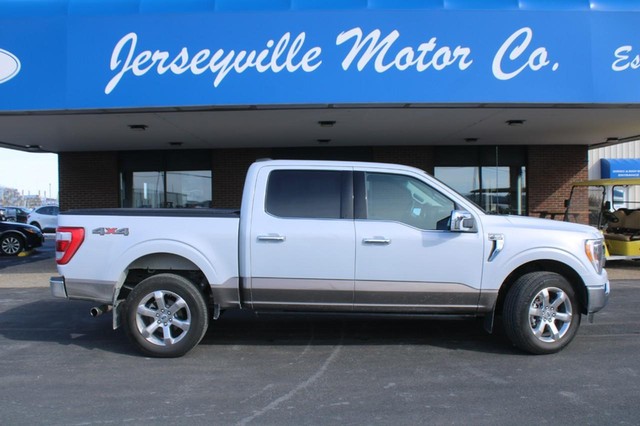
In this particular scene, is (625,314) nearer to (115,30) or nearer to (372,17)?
(372,17)

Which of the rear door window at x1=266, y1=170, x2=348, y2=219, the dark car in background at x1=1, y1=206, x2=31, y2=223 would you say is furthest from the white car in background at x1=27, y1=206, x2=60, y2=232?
the rear door window at x1=266, y1=170, x2=348, y2=219

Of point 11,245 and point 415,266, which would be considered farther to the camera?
point 11,245

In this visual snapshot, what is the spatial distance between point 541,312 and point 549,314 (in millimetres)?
89

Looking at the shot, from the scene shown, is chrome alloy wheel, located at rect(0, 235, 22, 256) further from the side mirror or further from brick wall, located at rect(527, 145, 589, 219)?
brick wall, located at rect(527, 145, 589, 219)

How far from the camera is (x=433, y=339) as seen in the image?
6.12 meters

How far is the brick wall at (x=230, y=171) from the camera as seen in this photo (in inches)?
583

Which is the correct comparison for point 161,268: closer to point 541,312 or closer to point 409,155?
point 541,312

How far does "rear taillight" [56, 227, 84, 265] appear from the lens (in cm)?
551

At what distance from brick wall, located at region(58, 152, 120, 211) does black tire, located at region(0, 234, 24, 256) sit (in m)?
2.25

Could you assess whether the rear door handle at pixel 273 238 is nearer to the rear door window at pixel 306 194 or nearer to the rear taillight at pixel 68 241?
the rear door window at pixel 306 194

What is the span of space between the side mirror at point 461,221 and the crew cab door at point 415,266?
10 cm

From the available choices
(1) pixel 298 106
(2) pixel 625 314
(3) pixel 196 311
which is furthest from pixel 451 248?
(1) pixel 298 106

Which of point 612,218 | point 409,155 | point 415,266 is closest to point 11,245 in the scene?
point 409,155

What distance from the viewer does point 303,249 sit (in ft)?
17.5
